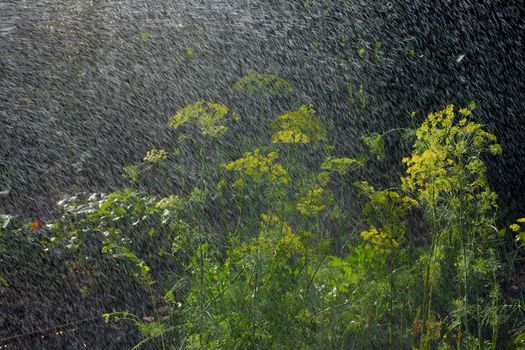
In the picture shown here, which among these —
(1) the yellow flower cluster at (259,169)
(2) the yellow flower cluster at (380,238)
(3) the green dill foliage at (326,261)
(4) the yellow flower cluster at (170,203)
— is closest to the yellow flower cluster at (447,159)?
(3) the green dill foliage at (326,261)

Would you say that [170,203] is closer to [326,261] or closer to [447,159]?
[326,261]

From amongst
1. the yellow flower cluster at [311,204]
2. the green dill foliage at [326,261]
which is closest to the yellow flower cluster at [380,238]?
the green dill foliage at [326,261]

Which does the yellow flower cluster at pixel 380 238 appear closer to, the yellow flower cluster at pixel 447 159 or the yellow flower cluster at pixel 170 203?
the yellow flower cluster at pixel 447 159

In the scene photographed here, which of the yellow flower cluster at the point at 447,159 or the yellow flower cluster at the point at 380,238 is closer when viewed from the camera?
the yellow flower cluster at the point at 447,159

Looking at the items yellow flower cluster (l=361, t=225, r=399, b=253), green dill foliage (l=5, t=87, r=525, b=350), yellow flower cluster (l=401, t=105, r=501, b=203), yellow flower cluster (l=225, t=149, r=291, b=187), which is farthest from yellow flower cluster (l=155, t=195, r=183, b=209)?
yellow flower cluster (l=401, t=105, r=501, b=203)

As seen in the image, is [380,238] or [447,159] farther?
[380,238]

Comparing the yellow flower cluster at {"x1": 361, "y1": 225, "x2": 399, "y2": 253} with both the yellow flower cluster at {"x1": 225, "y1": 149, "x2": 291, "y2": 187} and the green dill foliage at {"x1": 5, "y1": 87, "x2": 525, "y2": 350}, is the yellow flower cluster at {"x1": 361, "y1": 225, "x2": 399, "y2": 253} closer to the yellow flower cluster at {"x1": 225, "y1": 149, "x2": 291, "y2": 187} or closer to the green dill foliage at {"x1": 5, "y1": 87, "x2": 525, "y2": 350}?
the green dill foliage at {"x1": 5, "y1": 87, "x2": 525, "y2": 350}

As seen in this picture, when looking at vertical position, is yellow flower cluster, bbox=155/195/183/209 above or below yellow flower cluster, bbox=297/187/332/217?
below

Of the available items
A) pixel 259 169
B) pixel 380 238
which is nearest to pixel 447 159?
pixel 380 238

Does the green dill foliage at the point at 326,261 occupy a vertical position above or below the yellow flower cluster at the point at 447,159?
below

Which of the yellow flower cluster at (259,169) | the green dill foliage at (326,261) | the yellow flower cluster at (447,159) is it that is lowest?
the green dill foliage at (326,261)

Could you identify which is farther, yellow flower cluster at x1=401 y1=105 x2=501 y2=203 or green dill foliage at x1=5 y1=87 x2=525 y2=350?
green dill foliage at x1=5 y1=87 x2=525 y2=350

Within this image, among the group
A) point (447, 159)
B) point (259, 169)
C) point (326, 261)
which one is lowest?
point (326, 261)

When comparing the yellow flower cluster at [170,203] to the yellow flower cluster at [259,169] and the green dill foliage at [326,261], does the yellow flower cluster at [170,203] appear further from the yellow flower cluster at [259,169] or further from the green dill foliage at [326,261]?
the yellow flower cluster at [259,169]
